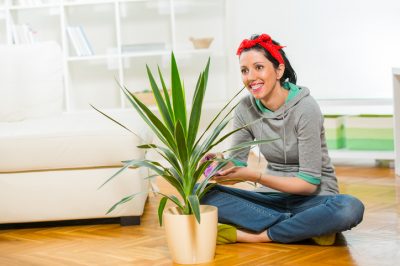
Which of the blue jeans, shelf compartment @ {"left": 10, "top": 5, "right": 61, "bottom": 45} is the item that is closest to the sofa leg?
the blue jeans

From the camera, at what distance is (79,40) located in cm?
563

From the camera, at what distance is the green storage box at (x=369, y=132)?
470 cm

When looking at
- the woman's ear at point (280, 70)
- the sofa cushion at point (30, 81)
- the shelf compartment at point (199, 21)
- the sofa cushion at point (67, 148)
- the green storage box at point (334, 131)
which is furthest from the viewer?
the shelf compartment at point (199, 21)

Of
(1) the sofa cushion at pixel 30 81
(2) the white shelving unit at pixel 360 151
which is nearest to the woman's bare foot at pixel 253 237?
(1) the sofa cushion at pixel 30 81

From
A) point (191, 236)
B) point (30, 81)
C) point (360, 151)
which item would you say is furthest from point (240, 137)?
point (360, 151)

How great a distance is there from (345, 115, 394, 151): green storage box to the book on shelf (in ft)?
6.97

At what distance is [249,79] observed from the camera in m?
2.79

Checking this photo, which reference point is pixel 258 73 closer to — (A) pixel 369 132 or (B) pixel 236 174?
(B) pixel 236 174

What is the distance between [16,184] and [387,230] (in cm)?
162

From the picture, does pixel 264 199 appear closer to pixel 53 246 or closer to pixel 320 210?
pixel 320 210

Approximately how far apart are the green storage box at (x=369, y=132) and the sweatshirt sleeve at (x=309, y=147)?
2065 mm

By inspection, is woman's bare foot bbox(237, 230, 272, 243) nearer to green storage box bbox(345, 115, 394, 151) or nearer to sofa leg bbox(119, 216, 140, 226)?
sofa leg bbox(119, 216, 140, 226)

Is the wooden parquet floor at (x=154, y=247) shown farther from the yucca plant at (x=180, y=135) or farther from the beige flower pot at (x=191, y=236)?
the yucca plant at (x=180, y=135)

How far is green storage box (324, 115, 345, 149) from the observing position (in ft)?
15.9
